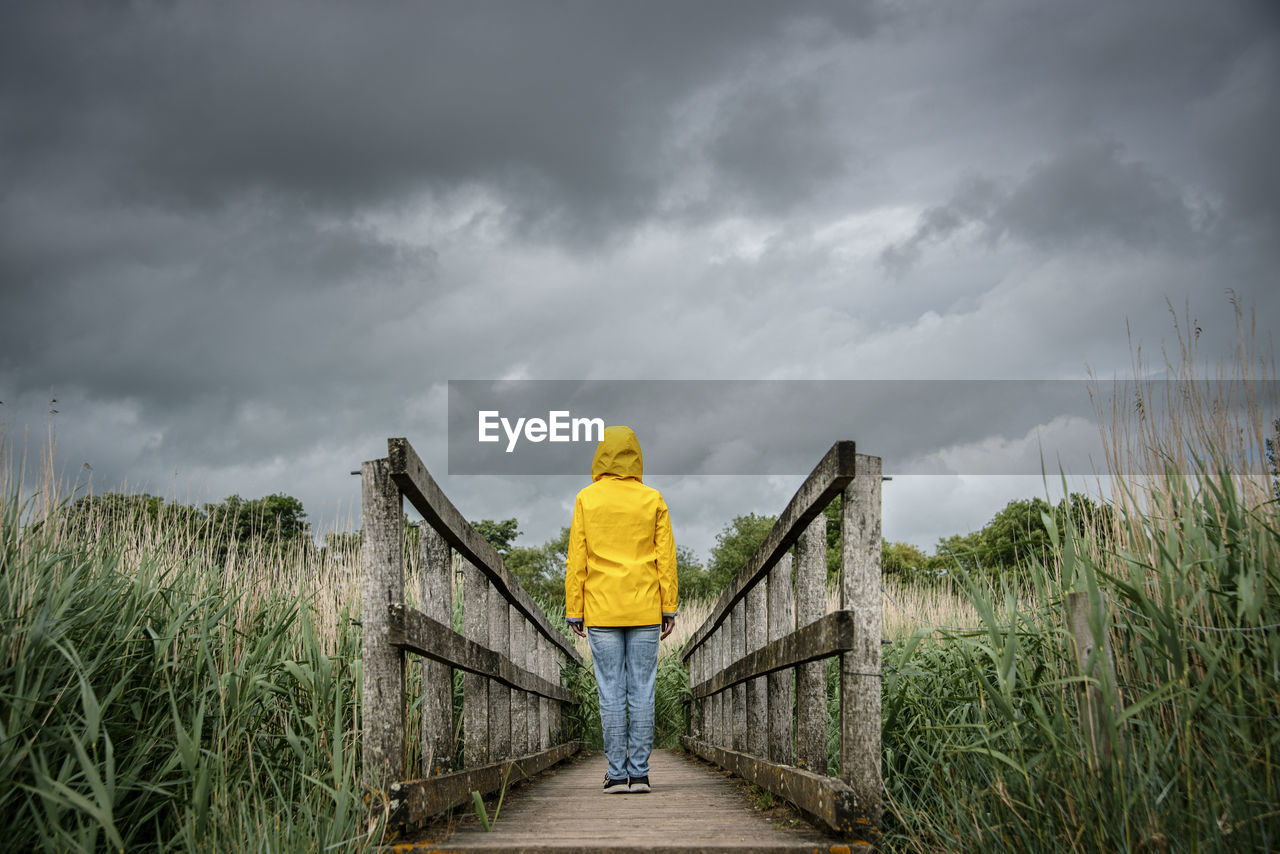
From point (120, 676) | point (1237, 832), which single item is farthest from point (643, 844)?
point (120, 676)

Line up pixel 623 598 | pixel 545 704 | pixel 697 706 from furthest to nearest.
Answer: pixel 697 706 → pixel 545 704 → pixel 623 598

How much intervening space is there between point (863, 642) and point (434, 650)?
145 cm

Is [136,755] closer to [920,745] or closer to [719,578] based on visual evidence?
[920,745]

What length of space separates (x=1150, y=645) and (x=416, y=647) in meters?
2.32

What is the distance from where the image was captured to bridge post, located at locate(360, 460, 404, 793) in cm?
288

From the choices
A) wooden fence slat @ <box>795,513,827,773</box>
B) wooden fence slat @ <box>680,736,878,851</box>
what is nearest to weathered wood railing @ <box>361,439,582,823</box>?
wooden fence slat @ <box>680,736,878,851</box>

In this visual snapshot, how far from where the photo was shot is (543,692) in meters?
6.26

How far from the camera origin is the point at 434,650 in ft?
10.4

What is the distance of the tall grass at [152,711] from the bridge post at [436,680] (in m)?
0.34

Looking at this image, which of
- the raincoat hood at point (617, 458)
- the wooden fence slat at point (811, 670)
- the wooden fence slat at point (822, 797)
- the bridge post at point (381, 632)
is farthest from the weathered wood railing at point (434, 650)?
the wooden fence slat at point (811, 670)

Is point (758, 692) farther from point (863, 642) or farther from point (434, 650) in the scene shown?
point (434, 650)

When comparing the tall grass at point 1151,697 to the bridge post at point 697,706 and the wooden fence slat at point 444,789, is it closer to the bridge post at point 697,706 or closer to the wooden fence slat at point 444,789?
the wooden fence slat at point 444,789

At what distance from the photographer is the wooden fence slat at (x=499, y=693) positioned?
4554mm

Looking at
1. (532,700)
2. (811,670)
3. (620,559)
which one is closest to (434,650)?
(811,670)
